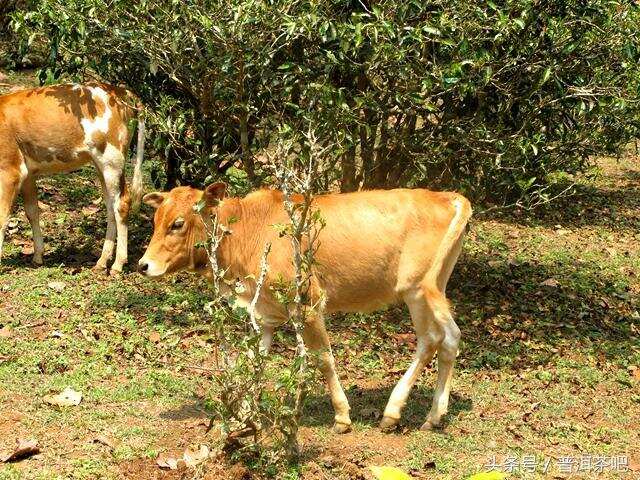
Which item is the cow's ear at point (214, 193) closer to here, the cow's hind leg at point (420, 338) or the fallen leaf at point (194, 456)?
the cow's hind leg at point (420, 338)

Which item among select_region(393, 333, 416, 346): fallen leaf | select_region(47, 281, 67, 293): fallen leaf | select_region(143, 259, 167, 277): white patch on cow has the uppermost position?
select_region(143, 259, 167, 277): white patch on cow

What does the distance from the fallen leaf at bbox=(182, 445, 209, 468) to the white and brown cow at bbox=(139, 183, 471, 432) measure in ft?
3.64

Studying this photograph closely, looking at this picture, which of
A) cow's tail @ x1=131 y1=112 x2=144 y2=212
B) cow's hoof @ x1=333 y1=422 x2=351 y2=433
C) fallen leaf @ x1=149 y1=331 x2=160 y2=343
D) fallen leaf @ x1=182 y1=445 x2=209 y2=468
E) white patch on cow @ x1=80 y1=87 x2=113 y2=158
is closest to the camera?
fallen leaf @ x1=182 y1=445 x2=209 y2=468

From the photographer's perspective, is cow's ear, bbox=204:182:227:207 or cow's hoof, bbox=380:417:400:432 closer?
cow's hoof, bbox=380:417:400:432

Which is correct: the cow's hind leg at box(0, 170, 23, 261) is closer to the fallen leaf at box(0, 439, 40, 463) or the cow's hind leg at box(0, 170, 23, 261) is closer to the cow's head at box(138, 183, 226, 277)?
the cow's head at box(138, 183, 226, 277)

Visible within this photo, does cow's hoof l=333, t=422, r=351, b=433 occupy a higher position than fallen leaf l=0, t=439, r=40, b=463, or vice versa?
fallen leaf l=0, t=439, r=40, b=463

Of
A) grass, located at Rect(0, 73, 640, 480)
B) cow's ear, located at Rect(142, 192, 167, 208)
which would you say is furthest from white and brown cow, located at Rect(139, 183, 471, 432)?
grass, located at Rect(0, 73, 640, 480)

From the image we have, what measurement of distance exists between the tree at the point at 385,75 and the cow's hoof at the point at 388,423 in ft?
7.91

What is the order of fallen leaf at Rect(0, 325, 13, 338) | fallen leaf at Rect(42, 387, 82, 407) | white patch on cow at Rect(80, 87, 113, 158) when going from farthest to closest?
Answer: white patch on cow at Rect(80, 87, 113, 158) < fallen leaf at Rect(0, 325, 13, 338) < fallen leaf at Rect(42, 387, 82, 407)

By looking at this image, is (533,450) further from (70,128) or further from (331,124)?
(70,128)

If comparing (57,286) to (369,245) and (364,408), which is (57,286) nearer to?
(364,408)

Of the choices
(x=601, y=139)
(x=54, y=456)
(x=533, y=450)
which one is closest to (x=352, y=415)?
(x=533, y=450)

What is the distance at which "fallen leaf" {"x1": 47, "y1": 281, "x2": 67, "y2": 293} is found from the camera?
33.3 ft

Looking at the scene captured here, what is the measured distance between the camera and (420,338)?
24.7 ft
